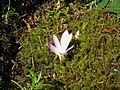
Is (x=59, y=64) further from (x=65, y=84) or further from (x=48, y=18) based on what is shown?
(x=48, y=18)

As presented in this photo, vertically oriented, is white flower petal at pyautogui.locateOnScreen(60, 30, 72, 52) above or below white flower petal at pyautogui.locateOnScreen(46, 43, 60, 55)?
above

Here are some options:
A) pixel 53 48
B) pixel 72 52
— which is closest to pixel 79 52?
pixel 72 52

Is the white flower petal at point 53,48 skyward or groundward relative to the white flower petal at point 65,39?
groundward

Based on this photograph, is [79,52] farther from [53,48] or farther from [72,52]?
[53,48]
